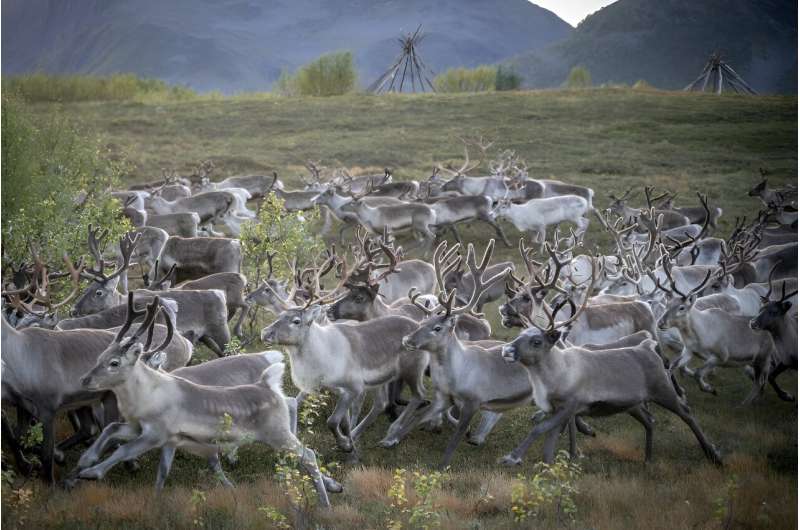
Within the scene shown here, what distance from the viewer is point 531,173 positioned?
94.4ft

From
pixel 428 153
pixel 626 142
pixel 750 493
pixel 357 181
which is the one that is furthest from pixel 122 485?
pixel 626 142

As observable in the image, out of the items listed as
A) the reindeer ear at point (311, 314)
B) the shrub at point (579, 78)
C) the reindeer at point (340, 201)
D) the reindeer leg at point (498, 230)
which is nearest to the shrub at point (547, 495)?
the reindeer ear at point (311, 314)

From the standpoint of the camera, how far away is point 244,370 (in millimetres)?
7926

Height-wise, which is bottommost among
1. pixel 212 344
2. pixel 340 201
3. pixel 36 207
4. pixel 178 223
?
pixel 212 344

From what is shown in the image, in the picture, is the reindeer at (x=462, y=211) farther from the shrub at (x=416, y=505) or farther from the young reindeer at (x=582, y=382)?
the shrub at (x=416, y=505)

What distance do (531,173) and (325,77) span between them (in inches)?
1092

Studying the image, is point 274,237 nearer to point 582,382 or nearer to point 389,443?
point 389,443

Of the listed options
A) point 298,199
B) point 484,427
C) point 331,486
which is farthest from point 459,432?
point 298,199

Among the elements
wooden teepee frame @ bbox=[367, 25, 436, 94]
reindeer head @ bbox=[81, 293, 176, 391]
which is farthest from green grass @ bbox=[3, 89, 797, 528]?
wooden teepee frame @ bbox=[367, 25, 436, 94]

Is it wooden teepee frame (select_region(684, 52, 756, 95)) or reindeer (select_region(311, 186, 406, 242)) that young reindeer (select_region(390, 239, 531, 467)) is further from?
wooden teepee frame (select_region(684, 52, 756, 95))

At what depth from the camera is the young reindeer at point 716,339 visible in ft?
34.6

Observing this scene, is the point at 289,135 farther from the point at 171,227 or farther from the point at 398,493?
the point at 398,493

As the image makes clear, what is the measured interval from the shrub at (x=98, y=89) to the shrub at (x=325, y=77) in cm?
671

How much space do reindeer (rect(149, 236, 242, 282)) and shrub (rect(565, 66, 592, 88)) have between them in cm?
3972
